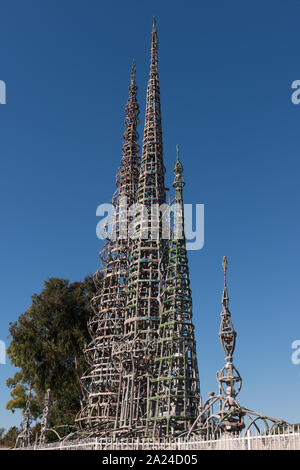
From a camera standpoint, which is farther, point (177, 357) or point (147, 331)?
point (147, 331)

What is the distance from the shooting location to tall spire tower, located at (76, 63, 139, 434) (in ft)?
157

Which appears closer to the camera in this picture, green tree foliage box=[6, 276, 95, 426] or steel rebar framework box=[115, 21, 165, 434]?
steel rebar framework box=[115, 21, 165, 434]

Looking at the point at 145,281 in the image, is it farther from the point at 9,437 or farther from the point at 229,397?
the point at 9,437

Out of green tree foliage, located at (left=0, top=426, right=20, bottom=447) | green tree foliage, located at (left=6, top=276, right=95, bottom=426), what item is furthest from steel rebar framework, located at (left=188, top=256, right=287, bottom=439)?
green tree foliage, located at (left=0, top=426, right=20, bottom=447)

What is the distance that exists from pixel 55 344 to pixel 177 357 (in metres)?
26.2

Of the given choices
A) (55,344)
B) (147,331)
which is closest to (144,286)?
(147,331)

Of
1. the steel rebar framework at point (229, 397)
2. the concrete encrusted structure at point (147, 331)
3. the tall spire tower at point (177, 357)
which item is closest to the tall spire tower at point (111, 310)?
the concrete encrusted structure at point (147, 331)

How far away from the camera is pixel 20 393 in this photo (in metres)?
66.0

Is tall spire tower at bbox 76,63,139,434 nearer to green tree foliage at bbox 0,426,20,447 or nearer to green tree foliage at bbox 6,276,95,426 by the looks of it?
green tree foliage at bbox 6,276,95,426

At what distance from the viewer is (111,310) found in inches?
2099

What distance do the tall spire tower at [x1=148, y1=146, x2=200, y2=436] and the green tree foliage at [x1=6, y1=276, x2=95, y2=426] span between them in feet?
67.6

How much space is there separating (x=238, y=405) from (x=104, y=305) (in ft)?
115

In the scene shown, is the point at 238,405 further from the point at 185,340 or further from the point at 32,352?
the point at 32,352
